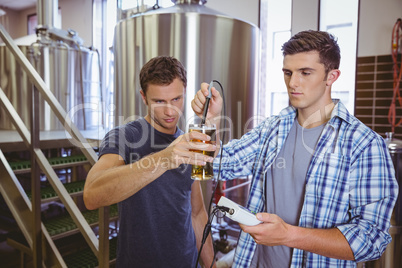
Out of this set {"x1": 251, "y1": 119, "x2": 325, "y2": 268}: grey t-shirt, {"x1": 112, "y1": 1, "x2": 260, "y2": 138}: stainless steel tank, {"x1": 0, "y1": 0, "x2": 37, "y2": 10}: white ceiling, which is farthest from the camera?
{"x1": 0, "y1": 0, "x2": 37, "y2": 10}: white ceiling

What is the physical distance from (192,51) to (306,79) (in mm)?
1399

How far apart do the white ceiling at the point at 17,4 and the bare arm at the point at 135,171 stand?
8.09m

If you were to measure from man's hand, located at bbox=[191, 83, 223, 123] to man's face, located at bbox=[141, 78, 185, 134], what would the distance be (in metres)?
0.16

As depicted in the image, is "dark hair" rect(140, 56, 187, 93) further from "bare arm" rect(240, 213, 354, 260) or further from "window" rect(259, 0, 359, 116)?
"window" rect(259, 0, 359, 116)

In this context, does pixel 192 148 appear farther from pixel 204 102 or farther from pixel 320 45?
pixel 320 45

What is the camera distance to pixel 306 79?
1246mm

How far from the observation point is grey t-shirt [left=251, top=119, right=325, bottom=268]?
1.22 meters

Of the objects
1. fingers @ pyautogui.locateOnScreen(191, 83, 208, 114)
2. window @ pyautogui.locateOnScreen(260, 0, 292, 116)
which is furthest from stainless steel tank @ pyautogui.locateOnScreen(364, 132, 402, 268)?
window @ pyautogui.locateOnScreen(260, 0, 292, 116)

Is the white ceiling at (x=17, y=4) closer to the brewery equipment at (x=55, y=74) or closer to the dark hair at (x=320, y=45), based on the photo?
the brewery equipment at (x=55, y=74)

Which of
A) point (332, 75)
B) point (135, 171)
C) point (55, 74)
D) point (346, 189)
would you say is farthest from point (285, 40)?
point (135, 171)

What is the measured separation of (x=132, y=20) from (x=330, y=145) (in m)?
2.11

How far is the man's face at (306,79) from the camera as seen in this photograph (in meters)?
1.24

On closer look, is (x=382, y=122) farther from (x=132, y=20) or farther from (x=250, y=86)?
(x=132, y=20)

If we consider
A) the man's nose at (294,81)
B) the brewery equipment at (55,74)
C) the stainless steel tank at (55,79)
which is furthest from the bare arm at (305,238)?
the stainless steel tank at (55,79)
